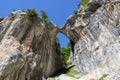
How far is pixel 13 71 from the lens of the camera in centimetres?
3884

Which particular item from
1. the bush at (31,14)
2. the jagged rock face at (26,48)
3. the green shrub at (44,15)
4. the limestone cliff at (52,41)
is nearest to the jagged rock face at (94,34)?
the limestone cliff at (52,41)

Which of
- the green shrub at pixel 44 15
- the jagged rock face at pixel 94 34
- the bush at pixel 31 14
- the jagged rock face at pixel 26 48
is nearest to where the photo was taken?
the jagged rock face at pixel 26 48

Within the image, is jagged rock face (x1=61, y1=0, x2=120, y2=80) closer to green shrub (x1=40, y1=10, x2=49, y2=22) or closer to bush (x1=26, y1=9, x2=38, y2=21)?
green shrub (x1=40, y1=10, x2=49, y2=22)

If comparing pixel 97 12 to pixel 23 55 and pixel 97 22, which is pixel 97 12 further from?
pixel 23 55

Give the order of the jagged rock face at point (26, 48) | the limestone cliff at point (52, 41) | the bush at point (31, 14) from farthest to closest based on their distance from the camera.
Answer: the bush at point (31, 14)
the limestone cliff at point (52, 41)
the jagged rock face at point (26, 48)

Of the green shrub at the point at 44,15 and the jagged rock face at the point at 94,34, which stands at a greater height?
the green shrub at the point at 44,15

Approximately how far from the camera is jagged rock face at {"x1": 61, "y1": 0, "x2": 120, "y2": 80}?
1745 inches

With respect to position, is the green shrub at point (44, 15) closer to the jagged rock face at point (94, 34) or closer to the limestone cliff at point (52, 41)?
the limestone cliff at point (52, 41)

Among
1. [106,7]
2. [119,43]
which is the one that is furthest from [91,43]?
[119,43]

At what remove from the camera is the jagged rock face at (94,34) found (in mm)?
44328

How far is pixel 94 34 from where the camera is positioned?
48.1m

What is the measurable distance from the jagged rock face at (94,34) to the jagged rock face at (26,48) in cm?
402

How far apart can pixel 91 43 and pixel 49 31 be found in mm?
7382

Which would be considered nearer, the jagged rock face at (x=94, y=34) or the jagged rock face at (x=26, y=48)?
the jagged rock face at (x=26, y=48)
